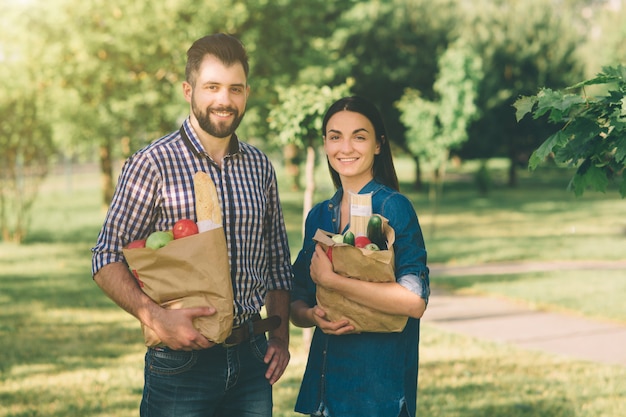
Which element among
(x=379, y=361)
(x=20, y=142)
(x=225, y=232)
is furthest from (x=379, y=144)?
(x=20, y=142)

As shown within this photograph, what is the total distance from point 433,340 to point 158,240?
599 cm

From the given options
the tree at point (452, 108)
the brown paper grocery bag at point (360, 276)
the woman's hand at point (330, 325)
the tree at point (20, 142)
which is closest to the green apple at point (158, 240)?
the brown paper grocery bag at point (360, 276)

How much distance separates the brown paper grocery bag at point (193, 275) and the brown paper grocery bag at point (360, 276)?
407mm

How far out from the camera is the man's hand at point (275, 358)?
2914mm

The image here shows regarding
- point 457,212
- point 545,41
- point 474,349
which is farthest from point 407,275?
point 545,41

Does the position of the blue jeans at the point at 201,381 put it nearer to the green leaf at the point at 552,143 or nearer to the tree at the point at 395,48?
the green leaf at the point at 552,143

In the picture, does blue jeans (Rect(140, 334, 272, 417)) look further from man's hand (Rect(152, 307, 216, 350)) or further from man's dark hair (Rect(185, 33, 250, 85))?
man's dark hair (Rect(185, 33, 250, 85))

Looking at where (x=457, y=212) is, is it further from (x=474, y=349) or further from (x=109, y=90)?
(x=474, y=349)

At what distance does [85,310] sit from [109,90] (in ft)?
39.6

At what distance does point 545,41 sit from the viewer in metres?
33.7

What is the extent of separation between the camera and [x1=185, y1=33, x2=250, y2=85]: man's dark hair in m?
2.76

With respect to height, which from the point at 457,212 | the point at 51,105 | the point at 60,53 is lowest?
the point at 457,212

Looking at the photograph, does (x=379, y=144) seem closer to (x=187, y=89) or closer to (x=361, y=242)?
(x=361, y=242)

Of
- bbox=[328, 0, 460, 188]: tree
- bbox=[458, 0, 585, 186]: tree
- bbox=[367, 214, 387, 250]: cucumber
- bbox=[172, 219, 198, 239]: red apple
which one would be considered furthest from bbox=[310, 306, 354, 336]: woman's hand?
bbox=[458, 0, 585, 186]: tree
